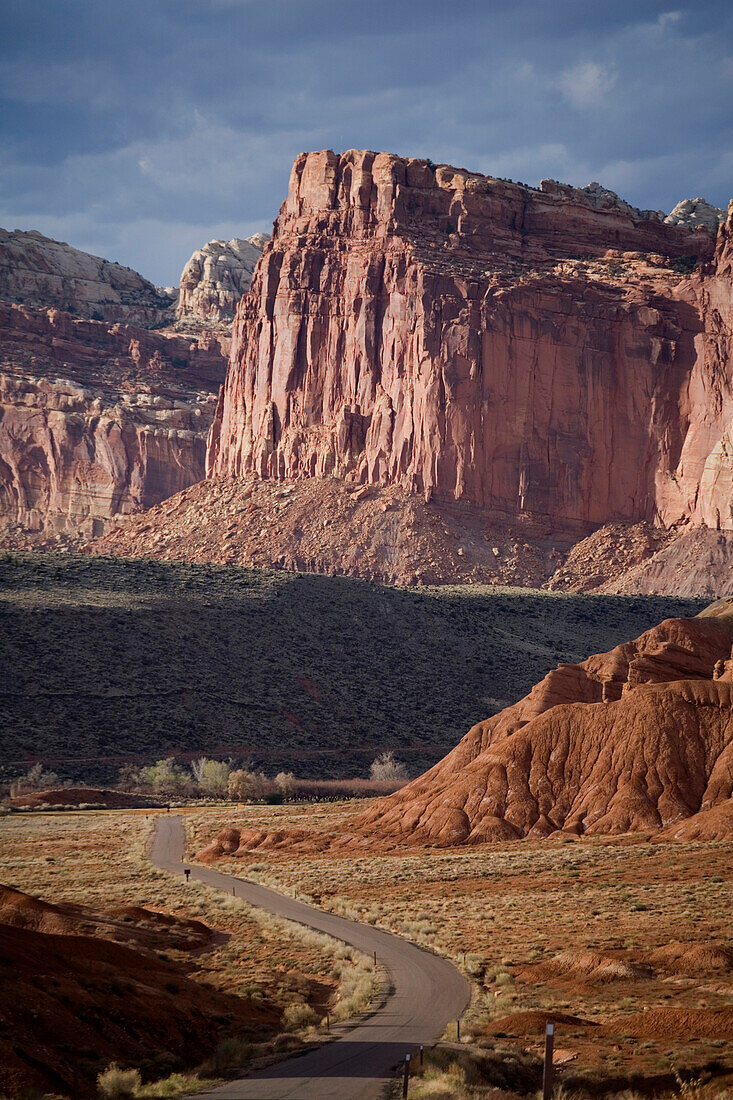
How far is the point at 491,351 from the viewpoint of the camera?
424 ft

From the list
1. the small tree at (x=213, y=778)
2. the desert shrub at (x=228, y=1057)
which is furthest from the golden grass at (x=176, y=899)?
the small tree at (x=213, y=778)

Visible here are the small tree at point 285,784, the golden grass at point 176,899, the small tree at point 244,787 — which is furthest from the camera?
the small tree at point 285,784

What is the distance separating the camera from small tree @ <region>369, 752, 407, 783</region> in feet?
251

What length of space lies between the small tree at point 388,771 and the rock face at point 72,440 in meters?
90.0

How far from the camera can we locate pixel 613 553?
5002 inches

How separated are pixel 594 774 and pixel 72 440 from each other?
12702 cm

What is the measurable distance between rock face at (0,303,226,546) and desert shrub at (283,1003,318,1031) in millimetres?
138691

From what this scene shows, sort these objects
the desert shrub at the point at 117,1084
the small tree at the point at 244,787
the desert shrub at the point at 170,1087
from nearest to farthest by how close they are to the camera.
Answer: the desert shrub at the point at 117,1084 → the desert shrub at the point at 170,1087 → the small tree at the point at 244,787

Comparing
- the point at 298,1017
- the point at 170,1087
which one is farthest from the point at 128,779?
the point at 170,1087

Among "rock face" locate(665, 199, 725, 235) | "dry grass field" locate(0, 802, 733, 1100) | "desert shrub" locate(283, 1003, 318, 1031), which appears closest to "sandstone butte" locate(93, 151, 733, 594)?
"rock face" locate(665, 199, 725, 235)

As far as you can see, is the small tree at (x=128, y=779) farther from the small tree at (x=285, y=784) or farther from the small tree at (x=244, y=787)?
the small tree at (x=285, y=784)

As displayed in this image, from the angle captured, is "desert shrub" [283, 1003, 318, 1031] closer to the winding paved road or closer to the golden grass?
the golden grass

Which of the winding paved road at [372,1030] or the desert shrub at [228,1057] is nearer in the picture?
the winding paved road at [372,1030]

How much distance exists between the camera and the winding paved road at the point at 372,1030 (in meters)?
18.3
